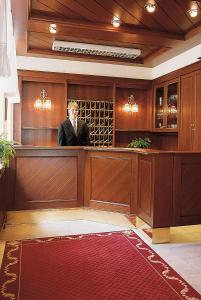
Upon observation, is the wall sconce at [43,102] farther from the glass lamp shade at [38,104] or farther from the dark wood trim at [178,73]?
the dark wood trim at [178,73]

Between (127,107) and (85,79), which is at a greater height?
(85,79)

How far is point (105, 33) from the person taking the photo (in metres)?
4.46

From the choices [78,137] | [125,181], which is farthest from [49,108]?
[125,181]

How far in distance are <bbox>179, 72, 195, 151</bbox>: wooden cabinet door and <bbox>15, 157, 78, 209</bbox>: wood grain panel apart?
7.26 feet

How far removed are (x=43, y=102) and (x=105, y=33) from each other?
215 cm

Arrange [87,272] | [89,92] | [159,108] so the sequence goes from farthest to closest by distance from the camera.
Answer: [89,92]
[159,108]
[87,272]

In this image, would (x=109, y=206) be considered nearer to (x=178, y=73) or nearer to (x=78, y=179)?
(x=78, y=179)

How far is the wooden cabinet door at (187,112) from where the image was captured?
5152mm

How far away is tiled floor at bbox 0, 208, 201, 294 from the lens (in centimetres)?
267

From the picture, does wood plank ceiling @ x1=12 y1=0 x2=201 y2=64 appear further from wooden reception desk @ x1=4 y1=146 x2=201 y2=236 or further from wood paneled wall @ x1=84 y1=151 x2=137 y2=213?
wood paneled wall @ x1=84 y1=151 x2=137 y2=213

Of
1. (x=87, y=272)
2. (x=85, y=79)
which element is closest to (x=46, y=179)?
(x=87, y=272)

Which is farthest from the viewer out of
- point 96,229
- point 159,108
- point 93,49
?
point 159,108

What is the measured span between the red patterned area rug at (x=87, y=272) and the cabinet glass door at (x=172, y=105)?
10.2 ft

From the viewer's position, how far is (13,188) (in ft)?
13.2
